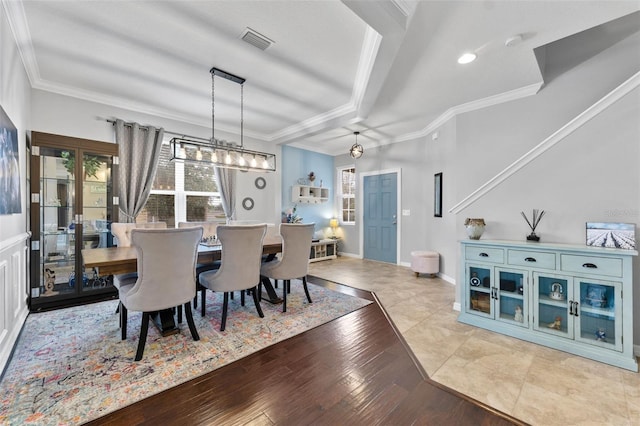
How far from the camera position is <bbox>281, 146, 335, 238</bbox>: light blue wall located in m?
5.98

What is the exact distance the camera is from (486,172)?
3.22 m

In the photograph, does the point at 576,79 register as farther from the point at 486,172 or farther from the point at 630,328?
the point at 630,328

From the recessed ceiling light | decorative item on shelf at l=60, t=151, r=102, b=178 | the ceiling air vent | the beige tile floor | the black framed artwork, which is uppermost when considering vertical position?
the ceiling air vent

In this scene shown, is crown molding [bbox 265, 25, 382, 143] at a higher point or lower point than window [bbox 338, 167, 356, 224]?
higher

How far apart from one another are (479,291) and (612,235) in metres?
1.14

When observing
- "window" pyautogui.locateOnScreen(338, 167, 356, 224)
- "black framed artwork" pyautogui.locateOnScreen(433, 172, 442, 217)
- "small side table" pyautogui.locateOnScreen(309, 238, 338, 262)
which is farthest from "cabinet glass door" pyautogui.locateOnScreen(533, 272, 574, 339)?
"window" pyautogui.locateOnScreen(338, 167, 356, 224)

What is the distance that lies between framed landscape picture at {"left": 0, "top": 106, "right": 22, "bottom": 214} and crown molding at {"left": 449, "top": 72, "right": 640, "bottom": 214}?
4.11 meters

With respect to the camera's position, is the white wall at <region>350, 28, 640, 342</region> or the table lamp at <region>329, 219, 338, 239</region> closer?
the white wall at <region>350, 28, 640, 342</region>

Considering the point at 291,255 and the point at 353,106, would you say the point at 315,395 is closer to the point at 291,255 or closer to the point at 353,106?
the point at 291,255

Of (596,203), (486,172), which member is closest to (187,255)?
(486,172)

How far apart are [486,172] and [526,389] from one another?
89.7 inches

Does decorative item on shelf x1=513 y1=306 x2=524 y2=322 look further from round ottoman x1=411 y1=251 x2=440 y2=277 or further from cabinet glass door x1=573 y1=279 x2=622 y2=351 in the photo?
round ottoman x1=411 y1=251 x2=440 y2=277

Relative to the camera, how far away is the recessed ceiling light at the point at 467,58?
8.22 ft

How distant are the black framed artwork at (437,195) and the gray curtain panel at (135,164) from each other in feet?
14.8
